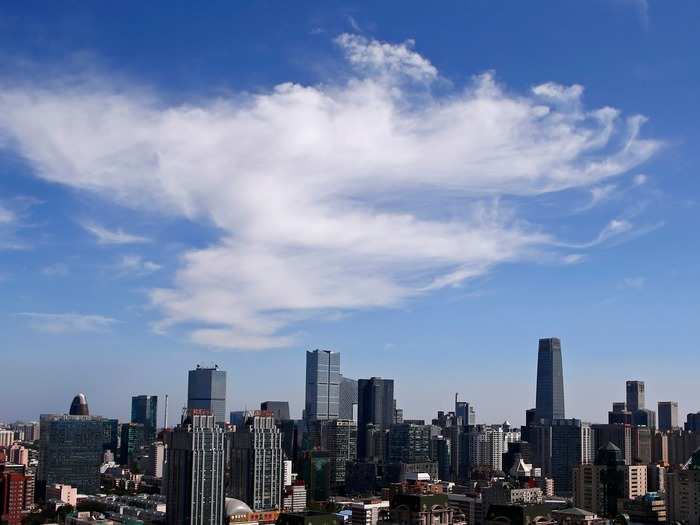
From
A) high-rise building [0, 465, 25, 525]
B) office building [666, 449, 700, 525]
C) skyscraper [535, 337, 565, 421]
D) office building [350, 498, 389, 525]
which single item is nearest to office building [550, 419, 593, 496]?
skyscraper [535, 337, 565, 421]

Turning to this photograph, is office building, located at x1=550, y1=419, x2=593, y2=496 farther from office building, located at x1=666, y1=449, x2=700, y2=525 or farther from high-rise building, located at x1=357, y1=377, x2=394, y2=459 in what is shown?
office building, located at x1=666, y1=449, x2=700, y2=525

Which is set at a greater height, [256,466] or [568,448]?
[256,466]

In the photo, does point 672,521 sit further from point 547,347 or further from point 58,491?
point 547,347

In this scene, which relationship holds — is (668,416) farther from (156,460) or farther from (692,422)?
(156,460)

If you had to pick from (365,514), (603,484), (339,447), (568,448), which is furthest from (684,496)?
(339,447)

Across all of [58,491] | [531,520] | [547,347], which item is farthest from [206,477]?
[547,347]

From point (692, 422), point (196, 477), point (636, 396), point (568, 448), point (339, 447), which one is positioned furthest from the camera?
point (636, 396)

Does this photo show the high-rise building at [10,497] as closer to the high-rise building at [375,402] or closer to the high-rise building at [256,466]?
the high-rise building at [256,466]
